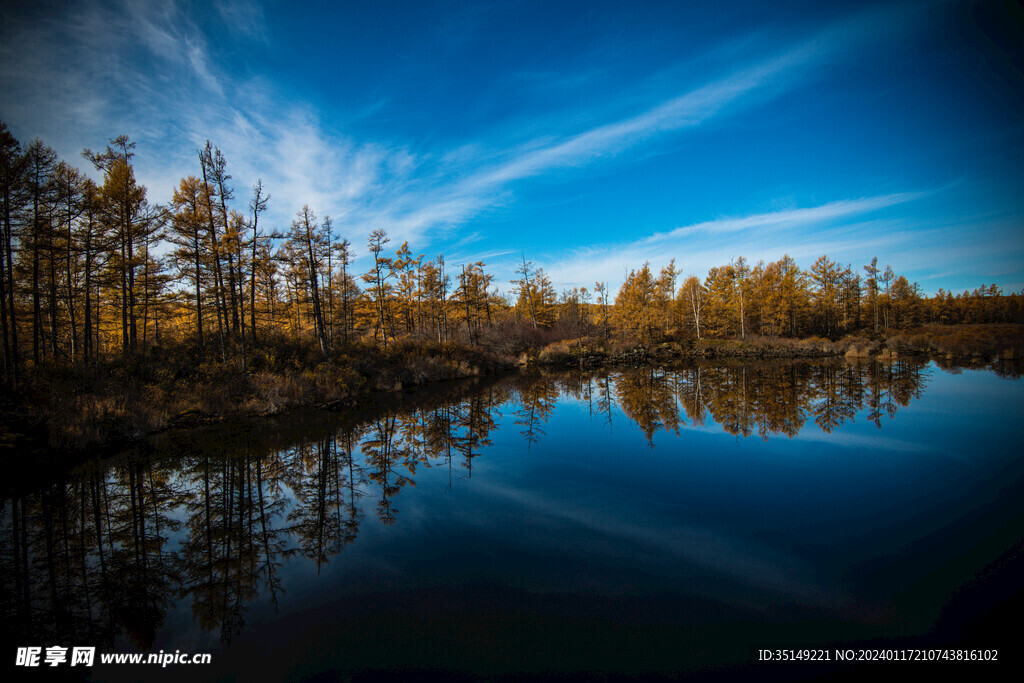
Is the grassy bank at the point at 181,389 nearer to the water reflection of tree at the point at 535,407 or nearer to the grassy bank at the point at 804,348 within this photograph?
the water reflection of tree at the point at 535,407

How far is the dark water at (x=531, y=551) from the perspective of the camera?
3615 mm

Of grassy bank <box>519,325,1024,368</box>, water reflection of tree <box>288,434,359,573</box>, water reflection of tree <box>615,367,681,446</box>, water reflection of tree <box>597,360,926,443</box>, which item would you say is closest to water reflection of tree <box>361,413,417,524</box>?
water reflection of tree <box>288,434,359,573</box>

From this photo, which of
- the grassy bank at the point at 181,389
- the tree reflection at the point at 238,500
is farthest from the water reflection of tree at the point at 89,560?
the grassy bank at the point at 181,389

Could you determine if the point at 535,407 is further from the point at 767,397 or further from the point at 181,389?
the point at 181,389

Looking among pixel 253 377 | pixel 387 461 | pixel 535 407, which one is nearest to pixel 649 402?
pixel 535 407

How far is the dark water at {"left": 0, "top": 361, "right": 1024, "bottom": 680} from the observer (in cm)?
362

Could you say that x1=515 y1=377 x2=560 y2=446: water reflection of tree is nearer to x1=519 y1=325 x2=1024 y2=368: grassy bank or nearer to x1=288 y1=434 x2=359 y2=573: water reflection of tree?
x1=288 y1=434 x2=359 y2=573: water reflection of tree

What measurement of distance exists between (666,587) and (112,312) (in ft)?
142

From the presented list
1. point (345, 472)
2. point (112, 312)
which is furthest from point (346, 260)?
point (345, 472)

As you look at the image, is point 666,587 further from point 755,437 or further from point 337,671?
A: point 755,437

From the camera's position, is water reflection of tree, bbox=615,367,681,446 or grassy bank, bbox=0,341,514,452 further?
water reflection of tree, bbox=615,367,681,446

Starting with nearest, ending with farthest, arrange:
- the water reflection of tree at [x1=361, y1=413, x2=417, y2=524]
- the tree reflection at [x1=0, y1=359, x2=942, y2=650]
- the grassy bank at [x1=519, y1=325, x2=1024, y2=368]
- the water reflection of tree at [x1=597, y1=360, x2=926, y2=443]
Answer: the tree reflection at [x1=0, y1=359, x2=942, y2=650] → the water reflection of tree at [x1=361, y1=413, x2=417, y2=524] → the water reflection of tree at [x1=597, y1=360, x2=926, y2=443] → the grassy bank at [x1=519, y1=325, x2=1024, y2=368]

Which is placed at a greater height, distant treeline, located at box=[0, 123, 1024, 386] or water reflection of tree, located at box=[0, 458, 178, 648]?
distant treeline, located at box=[0, 123, 1024, 386]

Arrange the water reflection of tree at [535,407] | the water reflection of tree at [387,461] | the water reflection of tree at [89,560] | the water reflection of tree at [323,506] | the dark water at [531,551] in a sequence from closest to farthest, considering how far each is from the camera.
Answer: the dark water at [531,551], the water reflection of tree at [89,560], the water reflection of tree at [323,506], the water reflection of tree at [387,461], the water reflection of tree at [535,407]
